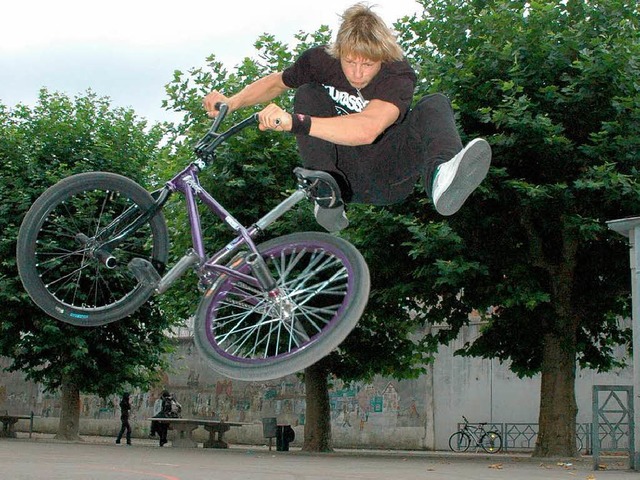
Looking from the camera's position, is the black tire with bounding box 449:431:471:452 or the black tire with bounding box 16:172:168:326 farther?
the black tire with bounding box 449:431:471:452

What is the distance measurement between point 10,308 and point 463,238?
15411mm

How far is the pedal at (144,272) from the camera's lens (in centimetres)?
398

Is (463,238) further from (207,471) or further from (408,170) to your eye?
(408,170)

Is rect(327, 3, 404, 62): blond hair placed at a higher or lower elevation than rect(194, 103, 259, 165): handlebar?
higher

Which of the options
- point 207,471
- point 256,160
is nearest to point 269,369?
point 256,160

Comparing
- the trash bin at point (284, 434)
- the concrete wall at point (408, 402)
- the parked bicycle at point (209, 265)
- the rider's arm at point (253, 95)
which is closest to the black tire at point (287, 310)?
the parked bicycle at point (209, 265)

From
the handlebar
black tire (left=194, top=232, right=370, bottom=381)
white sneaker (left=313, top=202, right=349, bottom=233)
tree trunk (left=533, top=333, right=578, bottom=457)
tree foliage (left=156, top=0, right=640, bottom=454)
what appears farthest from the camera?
tree trunk (left=533, top=333, right=578, bottom=457)

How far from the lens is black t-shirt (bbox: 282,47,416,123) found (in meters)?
3.73

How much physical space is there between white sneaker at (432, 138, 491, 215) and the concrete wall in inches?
1285

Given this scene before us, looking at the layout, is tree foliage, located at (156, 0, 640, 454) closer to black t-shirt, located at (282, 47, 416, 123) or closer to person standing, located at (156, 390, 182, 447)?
black t-shirt, located at (282, 47, 416, 123)

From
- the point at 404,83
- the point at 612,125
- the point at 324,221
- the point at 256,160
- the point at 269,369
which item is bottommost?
the point at 269,369

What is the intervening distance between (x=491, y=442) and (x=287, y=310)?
32587 millimetres

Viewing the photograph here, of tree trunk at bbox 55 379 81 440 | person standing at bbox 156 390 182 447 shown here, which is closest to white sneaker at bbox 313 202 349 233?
person standing at bbox 156 390 182 447

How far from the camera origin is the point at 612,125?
17891 millimetres
